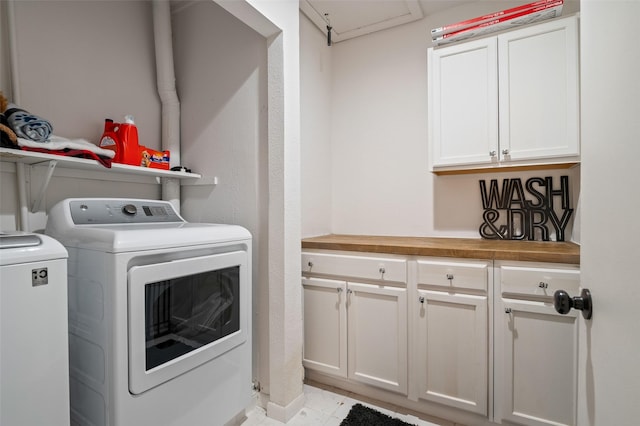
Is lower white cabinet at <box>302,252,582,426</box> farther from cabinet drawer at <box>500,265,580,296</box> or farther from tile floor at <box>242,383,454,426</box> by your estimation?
tile floor at <box>242,383,454,426</box>

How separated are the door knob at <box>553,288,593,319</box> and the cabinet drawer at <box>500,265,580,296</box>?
0.87 meters

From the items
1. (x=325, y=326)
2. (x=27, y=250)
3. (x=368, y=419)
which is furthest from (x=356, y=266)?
(x=27, y=250)

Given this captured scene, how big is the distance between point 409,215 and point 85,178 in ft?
7.05

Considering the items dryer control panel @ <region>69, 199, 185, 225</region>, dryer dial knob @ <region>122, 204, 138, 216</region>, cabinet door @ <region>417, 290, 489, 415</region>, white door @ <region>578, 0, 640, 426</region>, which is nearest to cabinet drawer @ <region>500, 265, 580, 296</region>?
cabinet door @ <region>417, 290, 489, 415</region>

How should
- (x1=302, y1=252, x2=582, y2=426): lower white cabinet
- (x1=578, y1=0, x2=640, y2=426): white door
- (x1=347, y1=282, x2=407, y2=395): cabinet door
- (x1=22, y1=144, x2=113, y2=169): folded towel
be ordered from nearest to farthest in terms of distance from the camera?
(x1=578, y1=0, x2=640, y2=426): white door → (x1=22, y1=144, x2=113, y2=169): folded towel → (x1=302, y1=252, x2=582, y2=426): lower white cabinet → (x1=347, y1=282, x2=407, y2=395): cabinet door

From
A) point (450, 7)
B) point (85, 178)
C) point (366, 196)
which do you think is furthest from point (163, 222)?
point (450, 7)

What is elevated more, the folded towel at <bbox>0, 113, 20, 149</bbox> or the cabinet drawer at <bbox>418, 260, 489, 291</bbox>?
the folded towel at <bbox>0, 113, 20, 149</bbox>

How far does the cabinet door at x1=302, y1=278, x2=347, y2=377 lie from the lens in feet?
6.56

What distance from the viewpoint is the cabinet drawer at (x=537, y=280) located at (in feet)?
4.81

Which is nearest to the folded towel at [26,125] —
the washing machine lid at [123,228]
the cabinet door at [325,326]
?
the washing machine lid at [123,228]

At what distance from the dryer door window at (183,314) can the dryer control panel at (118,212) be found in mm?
488

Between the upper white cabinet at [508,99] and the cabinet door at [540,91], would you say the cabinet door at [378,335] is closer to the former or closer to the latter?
the upper white cabinet at [508,99]

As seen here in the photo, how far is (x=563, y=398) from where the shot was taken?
1.49 m

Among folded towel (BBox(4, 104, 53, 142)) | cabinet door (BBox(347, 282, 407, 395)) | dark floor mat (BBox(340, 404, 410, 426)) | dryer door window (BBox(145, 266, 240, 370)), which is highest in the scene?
folded towel (BBox(4, 104, 53, 142))
